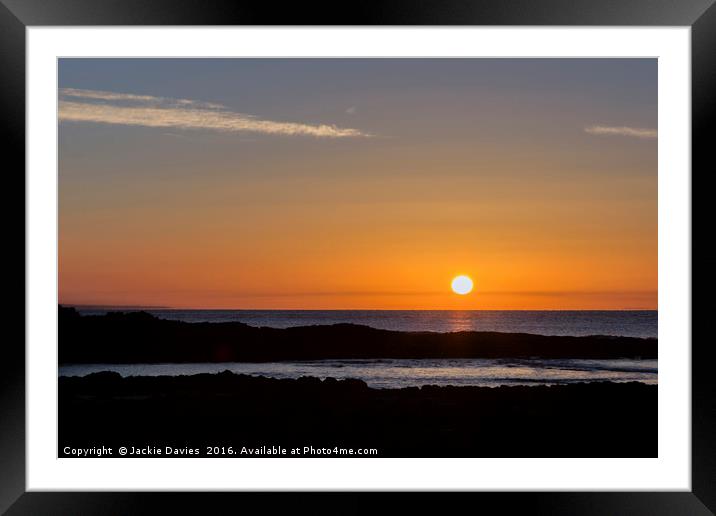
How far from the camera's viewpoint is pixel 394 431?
27.9 feet

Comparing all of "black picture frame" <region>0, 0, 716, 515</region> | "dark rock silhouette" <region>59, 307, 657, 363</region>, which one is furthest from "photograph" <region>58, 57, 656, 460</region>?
"black picture frame" <region>0, 0, 716, 515</region>

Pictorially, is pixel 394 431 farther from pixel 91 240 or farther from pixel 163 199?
pixel 163 199

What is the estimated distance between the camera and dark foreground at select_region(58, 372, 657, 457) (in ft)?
29.2

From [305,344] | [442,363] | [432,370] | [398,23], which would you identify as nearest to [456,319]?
[442,363]

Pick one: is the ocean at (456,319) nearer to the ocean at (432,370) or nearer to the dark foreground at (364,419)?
the ocean at (432,370)

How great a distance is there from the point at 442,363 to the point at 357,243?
3.26 meters

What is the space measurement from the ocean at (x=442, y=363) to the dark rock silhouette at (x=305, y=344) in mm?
211

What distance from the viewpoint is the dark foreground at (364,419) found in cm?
891

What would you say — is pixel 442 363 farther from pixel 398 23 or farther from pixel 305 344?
pixel 398 23

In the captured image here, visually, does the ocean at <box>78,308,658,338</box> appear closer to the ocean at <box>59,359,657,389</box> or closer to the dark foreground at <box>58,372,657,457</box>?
the ocean at <box>59,359,657,389</box>

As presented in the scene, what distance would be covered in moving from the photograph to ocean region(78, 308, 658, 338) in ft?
0.26

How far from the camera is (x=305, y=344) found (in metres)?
14.7

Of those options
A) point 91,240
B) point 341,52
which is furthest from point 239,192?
point 341,52

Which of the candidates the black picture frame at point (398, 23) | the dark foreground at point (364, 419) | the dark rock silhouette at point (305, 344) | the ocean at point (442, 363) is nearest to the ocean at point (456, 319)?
the ocean at point (442, 363)
